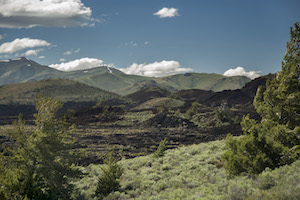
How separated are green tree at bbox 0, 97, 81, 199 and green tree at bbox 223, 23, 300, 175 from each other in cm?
953

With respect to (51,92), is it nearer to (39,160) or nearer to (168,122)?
(168,122)

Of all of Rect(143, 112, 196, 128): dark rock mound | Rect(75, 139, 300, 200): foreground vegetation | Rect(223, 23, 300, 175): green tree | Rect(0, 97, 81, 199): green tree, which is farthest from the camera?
Rect(143, 112, 196, 128): dark rock mound

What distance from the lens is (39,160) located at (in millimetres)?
11625

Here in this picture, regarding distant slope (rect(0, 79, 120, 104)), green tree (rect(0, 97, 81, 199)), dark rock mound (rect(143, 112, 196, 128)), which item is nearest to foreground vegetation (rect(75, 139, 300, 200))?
green tree (rect(0, 97, 81, 199))

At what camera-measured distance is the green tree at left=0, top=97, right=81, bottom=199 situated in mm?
9289

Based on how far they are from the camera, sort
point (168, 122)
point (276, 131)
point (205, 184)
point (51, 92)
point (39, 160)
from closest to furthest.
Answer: point (276, 131), point (39, 160), point (205, 184), point (168, 122), point (51, 92)

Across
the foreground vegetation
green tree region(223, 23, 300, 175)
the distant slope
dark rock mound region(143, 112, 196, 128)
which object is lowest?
dark rock mound region(143, 112, 196, 128)

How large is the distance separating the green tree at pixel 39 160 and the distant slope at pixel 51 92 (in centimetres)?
14345

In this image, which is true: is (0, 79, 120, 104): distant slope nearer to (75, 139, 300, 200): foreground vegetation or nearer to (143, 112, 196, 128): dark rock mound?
(143, 112, 196, 128): dark rock mound

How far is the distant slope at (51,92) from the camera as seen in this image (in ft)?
501

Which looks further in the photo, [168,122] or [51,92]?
[51,92]

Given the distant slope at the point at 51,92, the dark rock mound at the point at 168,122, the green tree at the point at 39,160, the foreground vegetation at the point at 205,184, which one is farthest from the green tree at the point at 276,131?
the distant slope at the point at 51,92

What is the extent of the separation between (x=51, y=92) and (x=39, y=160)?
169923 millimetres

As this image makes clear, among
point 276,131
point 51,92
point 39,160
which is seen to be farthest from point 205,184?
point 51,92
